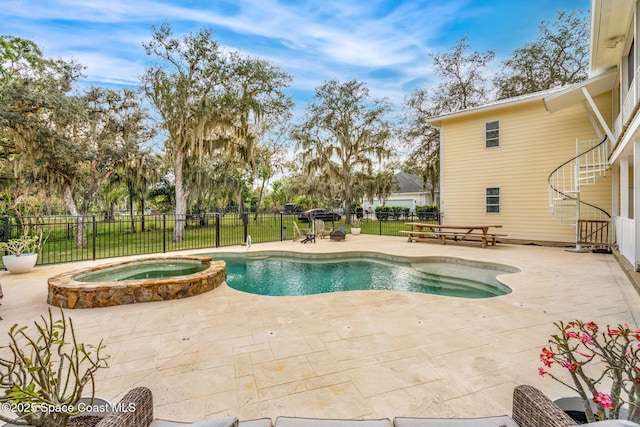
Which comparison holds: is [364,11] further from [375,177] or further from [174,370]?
[375,177]

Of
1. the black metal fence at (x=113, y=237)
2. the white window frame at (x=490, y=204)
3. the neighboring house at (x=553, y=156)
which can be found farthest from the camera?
the white window frame at (x=490, y=204)

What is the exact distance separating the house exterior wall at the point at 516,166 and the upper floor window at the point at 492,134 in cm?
11

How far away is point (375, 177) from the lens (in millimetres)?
20703

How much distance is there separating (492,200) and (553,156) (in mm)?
2201

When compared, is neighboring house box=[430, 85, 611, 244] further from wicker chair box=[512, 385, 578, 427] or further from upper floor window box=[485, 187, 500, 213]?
wicker chair box=[512, 385, 578, 427]

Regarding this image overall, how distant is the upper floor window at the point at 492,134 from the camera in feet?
34.1

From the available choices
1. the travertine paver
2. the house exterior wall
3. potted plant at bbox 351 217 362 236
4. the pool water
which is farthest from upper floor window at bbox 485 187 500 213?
the pool water

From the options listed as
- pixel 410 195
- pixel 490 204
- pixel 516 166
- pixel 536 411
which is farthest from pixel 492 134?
pixel 410 195

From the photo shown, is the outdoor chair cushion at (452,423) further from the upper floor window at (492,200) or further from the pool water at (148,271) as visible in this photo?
the upper floor window at (492,200)

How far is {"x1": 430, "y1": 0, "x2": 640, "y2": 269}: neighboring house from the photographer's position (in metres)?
6.80

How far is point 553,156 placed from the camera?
933cm

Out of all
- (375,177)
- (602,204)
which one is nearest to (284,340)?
(602,204)

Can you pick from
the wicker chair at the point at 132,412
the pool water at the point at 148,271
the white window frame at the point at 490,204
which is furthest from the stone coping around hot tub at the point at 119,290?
the white window frame at the point at 490,204

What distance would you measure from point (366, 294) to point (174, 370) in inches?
115
